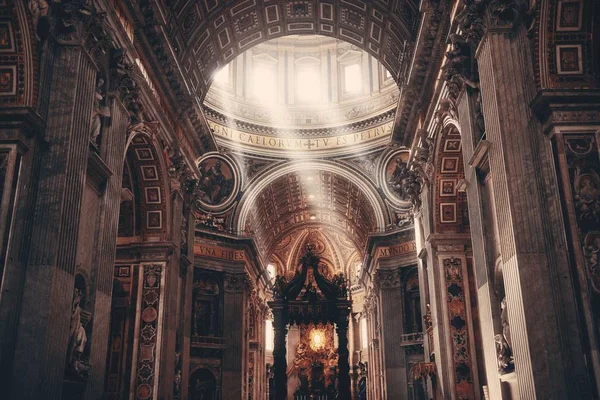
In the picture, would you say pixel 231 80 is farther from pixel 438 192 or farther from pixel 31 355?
pixel 31 355

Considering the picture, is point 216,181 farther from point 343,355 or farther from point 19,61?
point 19,61

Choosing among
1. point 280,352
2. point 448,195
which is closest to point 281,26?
point 448,195

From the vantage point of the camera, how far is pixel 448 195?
47.4 feet

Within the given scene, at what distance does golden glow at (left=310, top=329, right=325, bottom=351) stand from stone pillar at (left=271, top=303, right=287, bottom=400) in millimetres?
16638

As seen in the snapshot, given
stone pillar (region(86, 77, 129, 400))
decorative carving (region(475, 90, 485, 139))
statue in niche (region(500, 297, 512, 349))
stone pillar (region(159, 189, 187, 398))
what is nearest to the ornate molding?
stone pillar (region(159, 189, 187, 398))

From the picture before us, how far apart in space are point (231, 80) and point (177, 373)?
17.5 m

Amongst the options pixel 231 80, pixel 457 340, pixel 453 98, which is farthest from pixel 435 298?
pixel 231 80

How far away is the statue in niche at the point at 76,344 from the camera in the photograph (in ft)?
29.2

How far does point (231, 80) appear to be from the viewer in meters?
29.8

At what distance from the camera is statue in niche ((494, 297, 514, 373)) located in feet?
28.6

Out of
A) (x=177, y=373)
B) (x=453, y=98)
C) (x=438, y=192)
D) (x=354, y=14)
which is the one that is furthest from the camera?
(x=354, y=14)

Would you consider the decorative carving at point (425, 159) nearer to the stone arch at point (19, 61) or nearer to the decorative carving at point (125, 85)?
the decorative carving at point (125, 85)

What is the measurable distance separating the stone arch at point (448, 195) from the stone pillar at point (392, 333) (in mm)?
13269

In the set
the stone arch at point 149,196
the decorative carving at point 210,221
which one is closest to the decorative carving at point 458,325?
the stone arch at point 149,196
